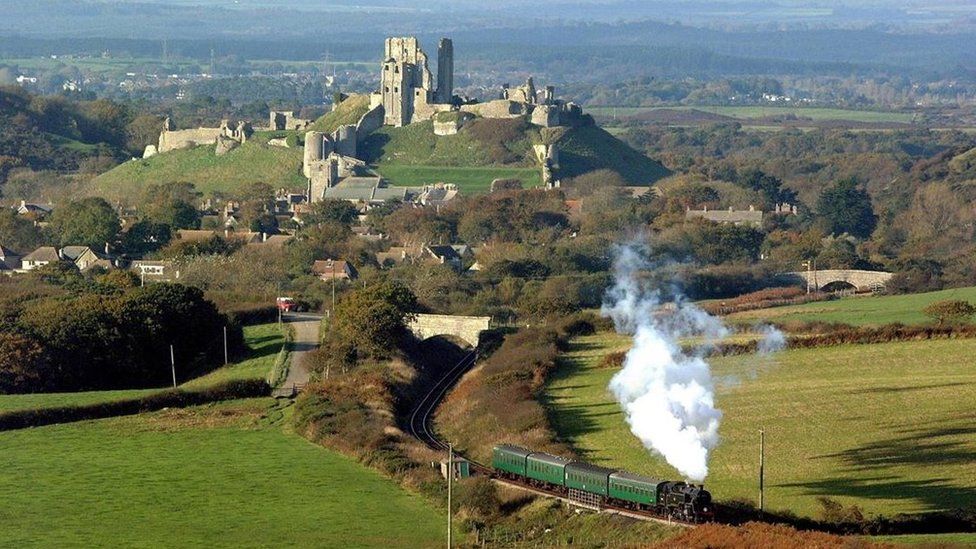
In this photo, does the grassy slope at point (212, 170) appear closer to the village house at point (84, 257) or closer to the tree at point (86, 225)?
the tree at point (86, 225)

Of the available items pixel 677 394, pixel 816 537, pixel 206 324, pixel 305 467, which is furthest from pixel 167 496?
pixel 206 324

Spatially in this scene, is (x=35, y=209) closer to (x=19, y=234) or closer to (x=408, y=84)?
(x=19, y=234)

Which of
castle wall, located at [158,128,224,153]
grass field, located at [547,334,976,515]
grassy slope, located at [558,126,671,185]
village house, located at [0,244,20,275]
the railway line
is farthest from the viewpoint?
castle wall, located at [158,128,224,153]

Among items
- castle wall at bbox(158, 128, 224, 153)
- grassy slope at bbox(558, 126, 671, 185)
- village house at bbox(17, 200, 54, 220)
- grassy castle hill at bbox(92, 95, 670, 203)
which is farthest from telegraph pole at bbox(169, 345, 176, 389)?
castle wall at bbox(158, 128, 224, 153)

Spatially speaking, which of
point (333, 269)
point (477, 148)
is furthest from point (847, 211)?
point (333, 269)

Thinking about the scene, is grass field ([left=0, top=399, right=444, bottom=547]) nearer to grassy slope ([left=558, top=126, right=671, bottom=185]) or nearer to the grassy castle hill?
the grassy castle hill

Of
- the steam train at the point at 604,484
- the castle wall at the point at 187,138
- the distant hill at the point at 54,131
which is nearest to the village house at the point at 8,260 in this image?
the castle wall at the point at 187,138
